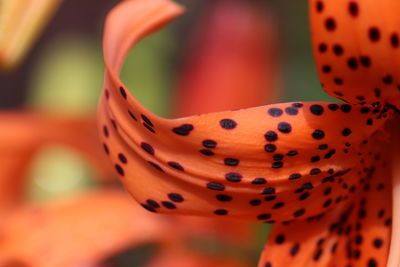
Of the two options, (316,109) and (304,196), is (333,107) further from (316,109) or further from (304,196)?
(304,196)

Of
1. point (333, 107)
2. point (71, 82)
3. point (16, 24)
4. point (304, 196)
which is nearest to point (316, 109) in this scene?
point (333, 107)

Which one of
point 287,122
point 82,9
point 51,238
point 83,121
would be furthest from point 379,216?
point 82,9

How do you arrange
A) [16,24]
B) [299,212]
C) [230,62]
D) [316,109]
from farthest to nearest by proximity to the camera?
[230,62] → [16,24] → [299,212] → [316,109]

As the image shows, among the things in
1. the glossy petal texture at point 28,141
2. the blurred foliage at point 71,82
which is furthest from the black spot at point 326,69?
the blurred foliage at point 71,82

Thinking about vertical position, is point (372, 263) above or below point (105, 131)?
below

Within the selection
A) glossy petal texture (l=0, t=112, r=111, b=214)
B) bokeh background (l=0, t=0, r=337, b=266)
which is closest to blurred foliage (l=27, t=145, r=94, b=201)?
bokeh background (l=0, t=0, r=337, b=266)

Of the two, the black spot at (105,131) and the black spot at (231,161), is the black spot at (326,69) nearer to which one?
the black spot at (231,161)
